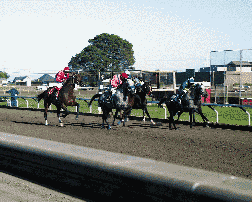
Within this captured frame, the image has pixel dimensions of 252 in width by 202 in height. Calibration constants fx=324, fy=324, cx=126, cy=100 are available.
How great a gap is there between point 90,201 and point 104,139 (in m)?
5.64

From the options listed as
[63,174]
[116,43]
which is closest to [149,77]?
[63,174]

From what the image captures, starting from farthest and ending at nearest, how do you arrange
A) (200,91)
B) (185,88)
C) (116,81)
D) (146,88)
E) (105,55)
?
(105,55) → (146,88) → (116,81) → (185,88) → (200,91)

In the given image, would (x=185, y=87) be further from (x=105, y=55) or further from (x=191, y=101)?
(x=105, y=55)

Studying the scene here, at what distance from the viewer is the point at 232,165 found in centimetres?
620

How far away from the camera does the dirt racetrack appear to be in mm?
6452

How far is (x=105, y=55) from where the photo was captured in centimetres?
6669

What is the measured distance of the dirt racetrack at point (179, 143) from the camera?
21.2 feet

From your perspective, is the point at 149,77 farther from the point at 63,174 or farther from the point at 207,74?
the point at 63,174

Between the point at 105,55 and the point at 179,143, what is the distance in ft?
194

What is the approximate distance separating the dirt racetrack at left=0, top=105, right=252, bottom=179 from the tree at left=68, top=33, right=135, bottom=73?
168ft

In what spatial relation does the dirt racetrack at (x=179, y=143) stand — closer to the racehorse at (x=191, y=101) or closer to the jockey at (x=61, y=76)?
the racehorse at (x=191, y=101)

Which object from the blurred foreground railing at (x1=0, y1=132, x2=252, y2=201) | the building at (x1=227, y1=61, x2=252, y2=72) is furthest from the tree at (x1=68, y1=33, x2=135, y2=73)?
the blurred foreground railing at (x1=0, y1=132, x2=252, y2=201)

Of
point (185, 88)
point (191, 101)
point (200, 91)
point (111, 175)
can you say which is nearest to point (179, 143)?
point (191, 101)

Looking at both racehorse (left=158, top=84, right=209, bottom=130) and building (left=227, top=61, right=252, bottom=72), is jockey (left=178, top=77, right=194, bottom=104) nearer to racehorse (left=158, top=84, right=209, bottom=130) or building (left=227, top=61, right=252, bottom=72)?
racehorse (left=158, top=84, right=209, bottom=130)
